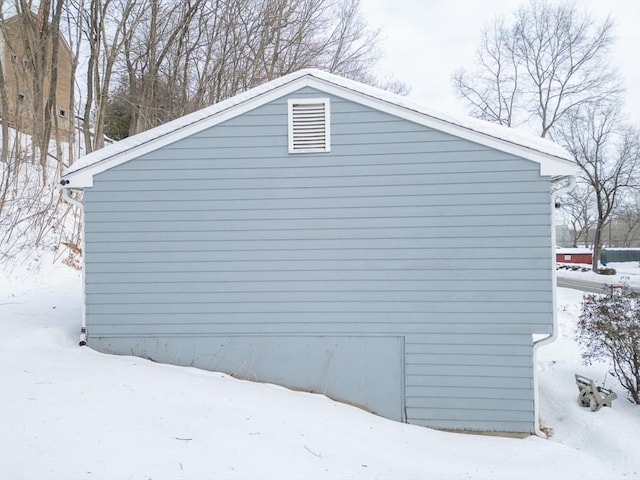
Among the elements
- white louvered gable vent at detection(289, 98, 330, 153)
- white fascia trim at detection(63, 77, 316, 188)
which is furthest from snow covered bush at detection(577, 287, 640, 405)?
white fascia trim at detection(63, 77, 316, 188)

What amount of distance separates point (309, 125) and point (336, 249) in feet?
4.84

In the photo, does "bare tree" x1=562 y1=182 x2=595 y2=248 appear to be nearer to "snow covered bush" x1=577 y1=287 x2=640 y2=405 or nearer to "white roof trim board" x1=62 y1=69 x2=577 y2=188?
"snow covered bush" x1=577 y1=287 x2=640 y2=405

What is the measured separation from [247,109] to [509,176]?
308 centimetres

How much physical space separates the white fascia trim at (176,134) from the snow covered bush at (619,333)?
479 cm

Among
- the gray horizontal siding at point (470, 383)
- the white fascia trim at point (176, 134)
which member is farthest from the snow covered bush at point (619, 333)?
the white fascia trim at point (176, 134)

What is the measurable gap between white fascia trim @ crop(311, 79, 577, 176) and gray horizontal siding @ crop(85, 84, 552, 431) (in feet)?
0.29

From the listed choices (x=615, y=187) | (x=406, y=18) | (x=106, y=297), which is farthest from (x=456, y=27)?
(x=615, y=187)

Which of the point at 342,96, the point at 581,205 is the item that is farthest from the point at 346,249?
the point at 581,205

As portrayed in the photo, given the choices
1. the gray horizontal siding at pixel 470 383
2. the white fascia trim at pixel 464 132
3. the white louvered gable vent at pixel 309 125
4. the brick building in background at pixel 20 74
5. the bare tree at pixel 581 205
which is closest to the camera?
the white fascia trim at pixel 464 132

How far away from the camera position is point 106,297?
5172mm

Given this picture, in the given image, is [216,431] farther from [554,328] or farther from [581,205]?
[581,205]

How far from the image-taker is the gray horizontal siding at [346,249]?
15.8 ft

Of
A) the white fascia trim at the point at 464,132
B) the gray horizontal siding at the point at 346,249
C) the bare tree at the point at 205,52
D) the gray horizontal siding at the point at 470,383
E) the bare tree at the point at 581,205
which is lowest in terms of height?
the gray horizontal siding at the point at 470,383

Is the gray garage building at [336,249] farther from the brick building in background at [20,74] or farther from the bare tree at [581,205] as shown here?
the bare tree at [581,205]
